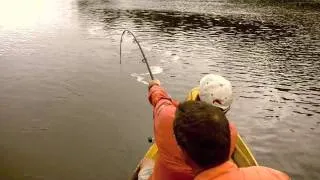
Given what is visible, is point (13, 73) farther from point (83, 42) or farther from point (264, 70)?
point (264, 70)

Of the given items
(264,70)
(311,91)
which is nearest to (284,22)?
(264,70)

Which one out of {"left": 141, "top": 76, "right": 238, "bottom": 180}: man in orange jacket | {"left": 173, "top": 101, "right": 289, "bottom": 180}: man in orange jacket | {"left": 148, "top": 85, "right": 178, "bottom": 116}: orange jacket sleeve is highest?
{"left": 173, "top": 101, "right": 289, "bottom": 180}: man in orange jacket

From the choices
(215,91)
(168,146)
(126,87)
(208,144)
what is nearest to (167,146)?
(168,146)

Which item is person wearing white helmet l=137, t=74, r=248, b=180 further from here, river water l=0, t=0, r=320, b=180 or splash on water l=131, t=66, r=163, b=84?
splash on water l=131, t=66, r=163, b=84

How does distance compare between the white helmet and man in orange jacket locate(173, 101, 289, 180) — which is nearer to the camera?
man in orange jacket locate(173, 101, 289, 180)

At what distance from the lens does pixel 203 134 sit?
10.7 ft

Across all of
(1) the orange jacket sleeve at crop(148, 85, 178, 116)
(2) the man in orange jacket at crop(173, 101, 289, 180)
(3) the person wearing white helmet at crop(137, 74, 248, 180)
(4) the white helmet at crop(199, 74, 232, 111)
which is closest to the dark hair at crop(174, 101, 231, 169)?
(2) the man in orange jacket at crop(173, 101, 289, 180)

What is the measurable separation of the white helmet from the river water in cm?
→ 625

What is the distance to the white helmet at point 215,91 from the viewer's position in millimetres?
5645

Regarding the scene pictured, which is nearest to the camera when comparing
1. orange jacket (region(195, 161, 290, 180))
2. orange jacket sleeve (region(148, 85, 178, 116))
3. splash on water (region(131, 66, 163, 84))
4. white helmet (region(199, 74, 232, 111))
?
orange jacket (region(195, 161, 290, 180))

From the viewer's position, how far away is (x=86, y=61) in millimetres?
23453

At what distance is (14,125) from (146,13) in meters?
33.4

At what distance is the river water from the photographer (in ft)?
40.9

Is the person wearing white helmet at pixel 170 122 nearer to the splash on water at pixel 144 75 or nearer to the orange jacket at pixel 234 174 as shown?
the orange jacket at pixel 234 174
